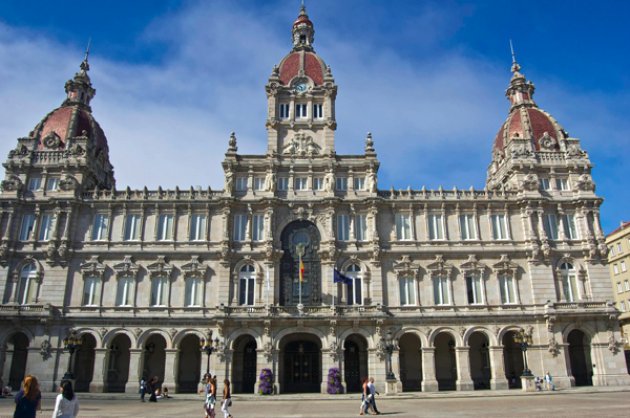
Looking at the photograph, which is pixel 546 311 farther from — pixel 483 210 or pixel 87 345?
pixel 87 345

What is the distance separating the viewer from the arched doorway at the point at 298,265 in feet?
164

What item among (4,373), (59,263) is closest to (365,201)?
(59,263)

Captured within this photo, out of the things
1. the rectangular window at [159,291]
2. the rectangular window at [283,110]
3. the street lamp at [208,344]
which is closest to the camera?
the street lamp at [208,344]

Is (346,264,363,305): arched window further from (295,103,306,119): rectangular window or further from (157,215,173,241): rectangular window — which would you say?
(157,215,173,241): rectangular window

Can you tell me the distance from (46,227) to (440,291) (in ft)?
135

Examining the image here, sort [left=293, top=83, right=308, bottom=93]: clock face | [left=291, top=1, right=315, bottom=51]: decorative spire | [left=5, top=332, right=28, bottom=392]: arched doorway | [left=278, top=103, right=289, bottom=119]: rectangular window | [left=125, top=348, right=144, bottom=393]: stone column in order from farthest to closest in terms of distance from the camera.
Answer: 1. [left=291, top=1, right=315, bottom=51]: decorative spire
2. [left=293, top=83, right=308, bottom=93]: clock face
3. [left=278, top=103, right=289, bottom=119]: rectangular window
4. [left=5, top=332, right=28, bottom=392]: arched doorway
5. [left=125, top=348, right=144, bottom=393]: stone column

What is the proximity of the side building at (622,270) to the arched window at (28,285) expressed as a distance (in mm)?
73197

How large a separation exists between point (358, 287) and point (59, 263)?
3024 centimetres

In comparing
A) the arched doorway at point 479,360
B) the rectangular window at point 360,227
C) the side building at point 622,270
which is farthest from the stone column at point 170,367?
the side building at point 622,270

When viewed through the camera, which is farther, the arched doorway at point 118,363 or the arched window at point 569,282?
the arched window at point 569,282

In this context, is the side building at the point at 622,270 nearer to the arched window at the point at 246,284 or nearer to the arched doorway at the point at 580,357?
the arched doorway at the point at 580,357

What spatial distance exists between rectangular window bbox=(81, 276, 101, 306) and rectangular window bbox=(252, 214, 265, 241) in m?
16.2

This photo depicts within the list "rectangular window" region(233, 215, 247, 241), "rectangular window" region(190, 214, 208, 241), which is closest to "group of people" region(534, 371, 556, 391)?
"rectangular window" region(233, 215, 247, 241)

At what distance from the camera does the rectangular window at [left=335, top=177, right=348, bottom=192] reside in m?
53.7
